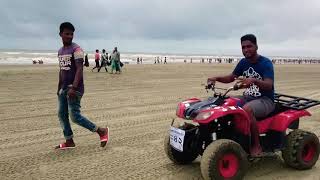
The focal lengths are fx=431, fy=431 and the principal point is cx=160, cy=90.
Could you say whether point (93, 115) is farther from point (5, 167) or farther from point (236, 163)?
point (236, 163)

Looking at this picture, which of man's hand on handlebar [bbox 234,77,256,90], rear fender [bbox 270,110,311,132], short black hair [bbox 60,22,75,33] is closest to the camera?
man's hand on handlebar [bbox 234,77,256,90]

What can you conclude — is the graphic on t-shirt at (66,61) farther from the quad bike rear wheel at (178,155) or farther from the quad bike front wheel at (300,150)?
the quad bike front wheel at (300,150)

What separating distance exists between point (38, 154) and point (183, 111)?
234 centimetres

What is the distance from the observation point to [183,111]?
508cm

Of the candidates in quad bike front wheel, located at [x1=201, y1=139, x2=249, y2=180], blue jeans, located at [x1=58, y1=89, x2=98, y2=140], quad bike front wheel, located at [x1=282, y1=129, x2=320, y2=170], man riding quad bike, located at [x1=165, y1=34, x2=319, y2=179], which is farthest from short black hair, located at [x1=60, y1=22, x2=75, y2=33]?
quad bike front wheel, located at [x1=282, y1=129, x2=320, y2=170]

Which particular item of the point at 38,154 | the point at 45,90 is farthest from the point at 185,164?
the point at 45,90

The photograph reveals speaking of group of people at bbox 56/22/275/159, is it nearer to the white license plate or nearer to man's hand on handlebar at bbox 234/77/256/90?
man's hand on handlebar at bbox 234/77/256/90

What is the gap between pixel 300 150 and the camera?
209 inches

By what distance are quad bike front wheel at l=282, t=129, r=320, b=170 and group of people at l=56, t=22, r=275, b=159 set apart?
448mm

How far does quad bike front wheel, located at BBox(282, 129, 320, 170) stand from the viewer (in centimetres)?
530

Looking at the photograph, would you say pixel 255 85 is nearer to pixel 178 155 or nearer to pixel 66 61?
pixel 178 155

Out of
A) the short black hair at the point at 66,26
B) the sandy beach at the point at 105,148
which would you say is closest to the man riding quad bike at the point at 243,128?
the sandy beach at the point at 105,148

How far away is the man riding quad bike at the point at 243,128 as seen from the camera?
4.67 metres

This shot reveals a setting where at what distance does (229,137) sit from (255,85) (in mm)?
696
